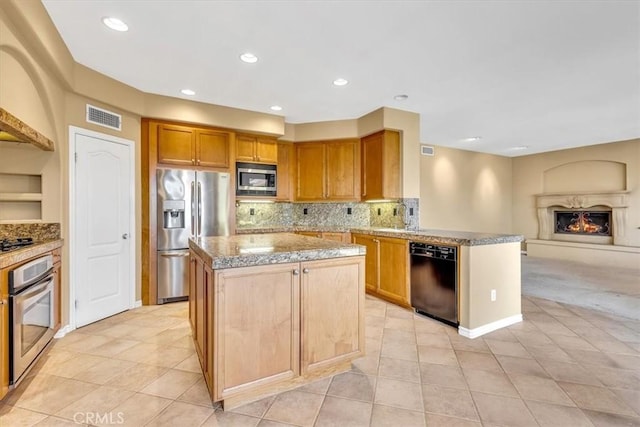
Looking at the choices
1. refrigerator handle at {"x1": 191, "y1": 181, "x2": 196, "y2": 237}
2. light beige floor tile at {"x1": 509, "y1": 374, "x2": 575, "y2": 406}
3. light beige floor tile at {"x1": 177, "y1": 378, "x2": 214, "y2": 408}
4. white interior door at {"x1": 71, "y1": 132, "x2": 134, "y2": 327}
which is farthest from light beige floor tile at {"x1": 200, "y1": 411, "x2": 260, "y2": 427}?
refrigerator handle at {"x1": 191, "y1": 181, "x2": 196, "y2": 237}

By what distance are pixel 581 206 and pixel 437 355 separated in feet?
22.6

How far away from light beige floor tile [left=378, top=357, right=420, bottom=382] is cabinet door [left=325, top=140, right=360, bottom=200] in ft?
9.75

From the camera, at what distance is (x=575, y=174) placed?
729 centimetres

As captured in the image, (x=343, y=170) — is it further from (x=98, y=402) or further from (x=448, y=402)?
(x=98, y=402)

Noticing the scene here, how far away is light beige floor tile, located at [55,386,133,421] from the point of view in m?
1.88

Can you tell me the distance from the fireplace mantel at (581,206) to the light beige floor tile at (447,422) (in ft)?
24.1

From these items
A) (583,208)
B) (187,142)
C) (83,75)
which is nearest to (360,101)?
(187,142)

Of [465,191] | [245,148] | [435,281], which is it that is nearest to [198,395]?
[435,281]

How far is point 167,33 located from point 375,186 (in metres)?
3.22

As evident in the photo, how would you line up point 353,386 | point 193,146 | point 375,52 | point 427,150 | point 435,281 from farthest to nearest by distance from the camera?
point 427,150, point 193,146, point 435,281, point 375,52, point 353,386

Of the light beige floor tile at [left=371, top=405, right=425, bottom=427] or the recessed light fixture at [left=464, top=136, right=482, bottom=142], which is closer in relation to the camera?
the light beige floor tile at [left=371, top=405, right=425, bottom=427]

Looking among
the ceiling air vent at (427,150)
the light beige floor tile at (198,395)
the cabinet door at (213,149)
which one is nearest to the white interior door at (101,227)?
the cabinet door at (213,149)

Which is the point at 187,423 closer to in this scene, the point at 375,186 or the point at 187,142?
the point at 187,142

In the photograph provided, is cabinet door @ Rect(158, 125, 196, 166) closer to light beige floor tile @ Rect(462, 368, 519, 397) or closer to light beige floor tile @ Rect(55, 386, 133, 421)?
light beige floor tile @ Rect(55, 386, 133, 421)
